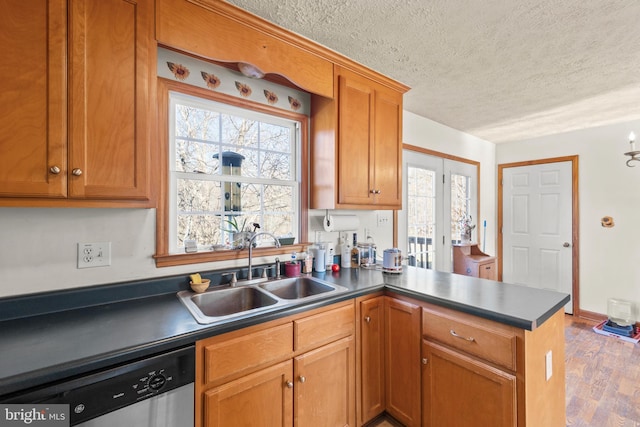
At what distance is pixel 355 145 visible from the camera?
205 centimetres

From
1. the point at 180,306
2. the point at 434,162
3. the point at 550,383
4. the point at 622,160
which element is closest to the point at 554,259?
the point at 622,160

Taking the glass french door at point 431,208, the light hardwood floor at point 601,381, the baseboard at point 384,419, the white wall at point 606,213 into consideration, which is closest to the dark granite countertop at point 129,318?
the baseboard at point 384,419

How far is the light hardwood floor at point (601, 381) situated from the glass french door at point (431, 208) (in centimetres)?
133

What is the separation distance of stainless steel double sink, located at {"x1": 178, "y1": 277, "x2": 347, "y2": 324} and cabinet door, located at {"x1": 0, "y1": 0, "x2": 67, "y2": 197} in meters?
0.76

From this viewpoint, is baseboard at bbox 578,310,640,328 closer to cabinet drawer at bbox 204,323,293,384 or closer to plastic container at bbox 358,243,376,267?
plastic container at bbox 358,243,376,267

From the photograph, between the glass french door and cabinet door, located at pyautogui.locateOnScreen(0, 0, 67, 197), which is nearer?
cabinet door, located at pyautogui.locateOnScreen(0, 0, 67, 197)

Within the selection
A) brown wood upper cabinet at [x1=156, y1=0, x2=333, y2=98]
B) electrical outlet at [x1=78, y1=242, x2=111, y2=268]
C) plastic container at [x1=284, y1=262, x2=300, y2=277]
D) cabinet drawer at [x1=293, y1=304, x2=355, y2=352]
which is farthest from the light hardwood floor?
brown wood upper cabinet at [x1=156, y1=0, x2=333, y2=98]

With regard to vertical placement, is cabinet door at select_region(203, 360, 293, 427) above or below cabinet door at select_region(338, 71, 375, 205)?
below

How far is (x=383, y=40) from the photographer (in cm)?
178

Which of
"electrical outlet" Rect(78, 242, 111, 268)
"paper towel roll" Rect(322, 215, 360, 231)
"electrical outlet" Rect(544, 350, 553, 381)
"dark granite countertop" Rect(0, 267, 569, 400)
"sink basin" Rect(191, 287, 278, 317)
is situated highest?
"paper towel roll" Rect(322, 215, 360, 231)

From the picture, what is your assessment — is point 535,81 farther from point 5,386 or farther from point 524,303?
point 5,386

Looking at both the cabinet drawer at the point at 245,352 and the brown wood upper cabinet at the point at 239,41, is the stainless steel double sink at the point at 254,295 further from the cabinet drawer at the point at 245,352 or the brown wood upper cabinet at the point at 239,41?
the brown wood upper cabinet at the point at 239,41

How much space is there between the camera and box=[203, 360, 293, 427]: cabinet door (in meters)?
1.14

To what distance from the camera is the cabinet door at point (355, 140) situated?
1.99 metres
